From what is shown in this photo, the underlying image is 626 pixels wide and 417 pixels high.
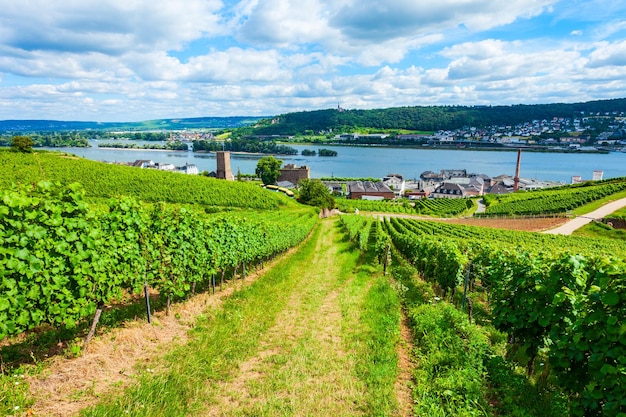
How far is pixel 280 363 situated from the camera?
7.25 meters

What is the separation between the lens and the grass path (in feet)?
A: 18.6

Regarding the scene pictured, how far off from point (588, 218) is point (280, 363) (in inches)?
2374

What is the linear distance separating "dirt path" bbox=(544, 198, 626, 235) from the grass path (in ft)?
139

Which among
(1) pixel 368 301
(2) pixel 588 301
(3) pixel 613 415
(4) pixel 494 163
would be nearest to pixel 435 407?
(3) pixel 613 415

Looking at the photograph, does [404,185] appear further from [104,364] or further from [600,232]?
[104,364]

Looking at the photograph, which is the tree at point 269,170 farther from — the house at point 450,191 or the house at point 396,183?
the house at point 450,191

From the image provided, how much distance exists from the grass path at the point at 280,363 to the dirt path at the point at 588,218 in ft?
139

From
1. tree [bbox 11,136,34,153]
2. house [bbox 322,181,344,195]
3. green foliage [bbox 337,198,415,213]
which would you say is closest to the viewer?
tree [bbox 11,136,34,153]

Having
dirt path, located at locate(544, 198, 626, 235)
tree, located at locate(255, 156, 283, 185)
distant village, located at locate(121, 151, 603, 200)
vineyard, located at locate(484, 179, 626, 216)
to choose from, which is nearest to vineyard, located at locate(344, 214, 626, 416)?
dirt path, located at locate(544, 198, 626, 235)

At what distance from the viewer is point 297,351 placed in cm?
780

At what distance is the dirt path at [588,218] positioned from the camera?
44.4 meters

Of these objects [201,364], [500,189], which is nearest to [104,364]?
[201,364]

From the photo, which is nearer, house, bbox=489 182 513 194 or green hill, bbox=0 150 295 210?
green hill, bbox=0 150 295 210

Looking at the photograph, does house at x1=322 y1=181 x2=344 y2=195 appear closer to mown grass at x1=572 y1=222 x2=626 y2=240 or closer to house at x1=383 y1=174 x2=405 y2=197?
house at x1=383 y1=174 x2=405 y2=197
